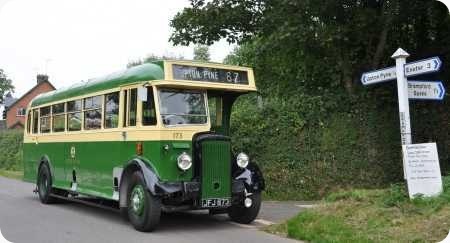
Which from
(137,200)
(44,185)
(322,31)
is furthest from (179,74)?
(322,31)

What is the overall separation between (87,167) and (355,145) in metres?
7.11

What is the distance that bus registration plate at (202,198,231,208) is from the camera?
34.7 ft

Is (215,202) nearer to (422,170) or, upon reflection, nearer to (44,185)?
(422,170)

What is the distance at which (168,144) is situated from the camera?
10.6 m

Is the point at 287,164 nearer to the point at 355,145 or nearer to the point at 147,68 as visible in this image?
the point at 355,145

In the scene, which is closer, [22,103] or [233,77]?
[233,77]

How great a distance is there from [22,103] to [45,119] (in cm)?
5973

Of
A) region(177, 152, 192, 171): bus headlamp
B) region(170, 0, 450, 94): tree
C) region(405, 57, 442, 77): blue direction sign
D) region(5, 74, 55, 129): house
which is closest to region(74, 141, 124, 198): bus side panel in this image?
region(177, 152, 192, 171): bus headlamp

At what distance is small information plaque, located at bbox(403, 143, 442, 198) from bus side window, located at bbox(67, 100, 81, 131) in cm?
743

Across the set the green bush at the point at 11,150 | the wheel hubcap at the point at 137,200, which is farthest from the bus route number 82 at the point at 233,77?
the green bush at the point at 11,150

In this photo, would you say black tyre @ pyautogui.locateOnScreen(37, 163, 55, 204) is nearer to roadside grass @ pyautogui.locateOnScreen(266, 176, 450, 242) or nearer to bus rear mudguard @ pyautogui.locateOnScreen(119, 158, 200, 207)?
bus rear mudguard @ pyautogui.locateOnScreen(119, 158, 200, 207)

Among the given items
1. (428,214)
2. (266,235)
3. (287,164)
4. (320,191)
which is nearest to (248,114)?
(287,164)

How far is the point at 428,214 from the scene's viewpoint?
9.02 metres

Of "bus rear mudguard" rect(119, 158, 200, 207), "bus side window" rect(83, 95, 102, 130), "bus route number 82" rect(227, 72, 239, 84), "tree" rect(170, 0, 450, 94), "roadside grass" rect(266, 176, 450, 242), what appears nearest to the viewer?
"roadside grass" rect(266, 176, 450, 242)
